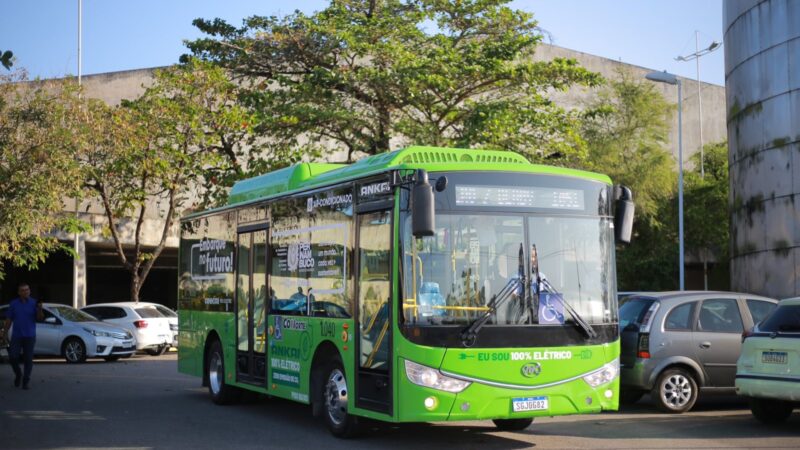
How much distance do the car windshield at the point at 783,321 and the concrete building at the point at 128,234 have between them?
2691 centimetres

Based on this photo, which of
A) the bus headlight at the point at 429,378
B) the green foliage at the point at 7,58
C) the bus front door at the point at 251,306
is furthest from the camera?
the bus front door at the point at 251,306

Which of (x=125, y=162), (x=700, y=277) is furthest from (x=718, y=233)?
(x=125, y=162)

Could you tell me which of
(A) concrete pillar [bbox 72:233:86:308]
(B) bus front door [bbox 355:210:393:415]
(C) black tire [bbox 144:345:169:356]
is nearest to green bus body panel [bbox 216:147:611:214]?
(B) bus front door [bbox 355:210:393:415]

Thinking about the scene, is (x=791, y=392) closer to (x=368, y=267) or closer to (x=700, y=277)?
(x=368, y=267)

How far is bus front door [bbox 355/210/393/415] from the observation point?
10.3 m

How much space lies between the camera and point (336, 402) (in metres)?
11.5

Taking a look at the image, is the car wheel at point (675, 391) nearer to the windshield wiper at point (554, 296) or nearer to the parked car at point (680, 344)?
the parked car at point (680, 344)

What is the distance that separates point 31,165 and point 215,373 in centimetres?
1293

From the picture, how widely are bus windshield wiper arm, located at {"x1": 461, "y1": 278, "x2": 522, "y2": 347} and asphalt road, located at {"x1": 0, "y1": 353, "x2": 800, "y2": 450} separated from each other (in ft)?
5.10

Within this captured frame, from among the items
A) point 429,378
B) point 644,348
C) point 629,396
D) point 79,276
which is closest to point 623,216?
point 429,378

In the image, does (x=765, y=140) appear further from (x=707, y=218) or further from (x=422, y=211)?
(x=707, y=218)

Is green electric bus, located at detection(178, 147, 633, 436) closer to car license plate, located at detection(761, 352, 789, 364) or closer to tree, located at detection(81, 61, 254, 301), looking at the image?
car license plate, located at detection(761, 352, 789, 364)

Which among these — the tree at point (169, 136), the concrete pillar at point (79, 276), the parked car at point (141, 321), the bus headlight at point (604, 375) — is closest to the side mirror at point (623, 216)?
the bus headlight at point (604, 375)

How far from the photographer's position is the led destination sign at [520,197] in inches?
408
